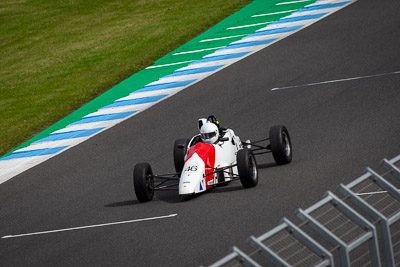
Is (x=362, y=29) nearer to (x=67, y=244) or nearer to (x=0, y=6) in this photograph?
(x=67, y=244)

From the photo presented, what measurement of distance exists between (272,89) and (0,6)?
21819 mm

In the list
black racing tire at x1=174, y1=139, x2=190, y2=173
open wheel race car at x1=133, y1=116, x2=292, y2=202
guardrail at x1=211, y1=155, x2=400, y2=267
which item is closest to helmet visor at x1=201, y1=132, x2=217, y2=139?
open wheel race car at x1=133, y1=116, x2=292, y2=202

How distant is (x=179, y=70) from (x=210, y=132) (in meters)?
10.2

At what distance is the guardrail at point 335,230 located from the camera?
575 centimetres

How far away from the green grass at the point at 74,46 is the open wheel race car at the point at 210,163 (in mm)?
7763

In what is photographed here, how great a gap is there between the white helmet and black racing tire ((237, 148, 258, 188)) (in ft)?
3.01

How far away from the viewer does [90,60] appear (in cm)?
2658

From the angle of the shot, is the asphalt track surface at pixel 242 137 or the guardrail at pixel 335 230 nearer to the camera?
the guardrail at pixel 335 230

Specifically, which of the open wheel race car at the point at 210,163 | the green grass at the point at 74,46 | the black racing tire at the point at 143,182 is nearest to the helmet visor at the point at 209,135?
the open wheel race car at the point at 210,163

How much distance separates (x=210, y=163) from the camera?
13039 millimetres

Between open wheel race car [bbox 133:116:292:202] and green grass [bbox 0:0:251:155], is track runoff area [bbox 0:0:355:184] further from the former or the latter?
open wheel race car [bbox 133:116:292:202]

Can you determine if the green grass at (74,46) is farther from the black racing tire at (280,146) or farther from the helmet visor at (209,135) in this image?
the black racing tire at (280,146)

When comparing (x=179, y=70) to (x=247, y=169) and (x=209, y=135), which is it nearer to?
(x=209, y=135)

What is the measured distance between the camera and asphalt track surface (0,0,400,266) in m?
11.4
